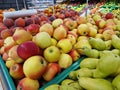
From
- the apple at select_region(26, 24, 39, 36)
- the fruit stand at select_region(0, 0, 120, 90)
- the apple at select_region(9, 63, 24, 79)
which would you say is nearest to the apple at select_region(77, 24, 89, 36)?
the fruit stand at select_region(0, 0, 120, 90)

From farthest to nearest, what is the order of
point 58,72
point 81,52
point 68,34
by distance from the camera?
point 68,34, point 81,52, point 58,72

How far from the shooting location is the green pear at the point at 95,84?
2.43 feet

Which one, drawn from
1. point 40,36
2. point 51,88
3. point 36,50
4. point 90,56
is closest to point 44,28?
point 40,36

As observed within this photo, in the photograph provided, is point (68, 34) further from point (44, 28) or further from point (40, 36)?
point (40, 36)

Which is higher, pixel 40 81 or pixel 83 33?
pixel 83 33

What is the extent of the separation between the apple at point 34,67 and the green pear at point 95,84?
0.26 m

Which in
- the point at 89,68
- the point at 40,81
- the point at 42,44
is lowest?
the point at 40,81

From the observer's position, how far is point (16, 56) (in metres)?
1.06

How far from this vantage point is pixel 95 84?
76 centimetres

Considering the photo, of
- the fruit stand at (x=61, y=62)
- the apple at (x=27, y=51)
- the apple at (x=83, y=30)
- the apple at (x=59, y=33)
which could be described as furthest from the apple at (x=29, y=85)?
the apple at (x=83, y=30)

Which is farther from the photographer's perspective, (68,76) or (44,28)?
(44,28)

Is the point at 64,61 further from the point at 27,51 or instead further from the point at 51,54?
the point at 27,51

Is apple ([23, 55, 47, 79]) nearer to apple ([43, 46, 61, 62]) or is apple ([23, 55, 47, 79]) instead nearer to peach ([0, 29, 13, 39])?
apple ([43, 46, 61, 62])

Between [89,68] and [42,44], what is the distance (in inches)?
13.2
